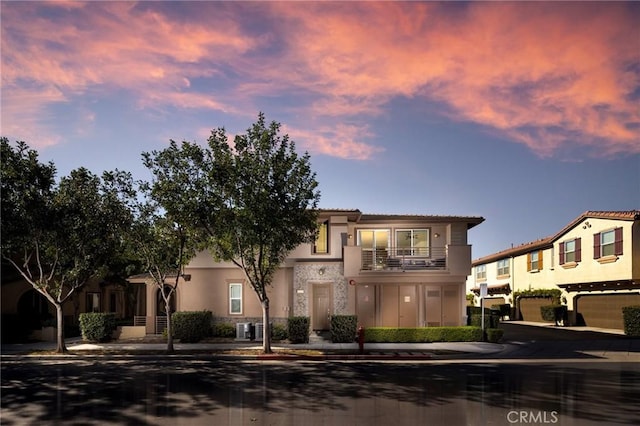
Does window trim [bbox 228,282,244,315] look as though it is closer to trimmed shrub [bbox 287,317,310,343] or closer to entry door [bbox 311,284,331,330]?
trimmed shrub [bbox 287,317,310,343]

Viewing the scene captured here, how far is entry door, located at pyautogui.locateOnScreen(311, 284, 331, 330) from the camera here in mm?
29703

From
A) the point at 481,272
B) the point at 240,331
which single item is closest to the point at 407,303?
the point at 240,331

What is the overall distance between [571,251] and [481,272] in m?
21.7

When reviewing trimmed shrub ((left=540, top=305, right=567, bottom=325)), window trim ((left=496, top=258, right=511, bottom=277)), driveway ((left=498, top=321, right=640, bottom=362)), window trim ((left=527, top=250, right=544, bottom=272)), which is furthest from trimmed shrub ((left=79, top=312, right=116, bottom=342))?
window trim ((left=496, top=258, right=511, bottom=277))

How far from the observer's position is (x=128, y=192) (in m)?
24.1

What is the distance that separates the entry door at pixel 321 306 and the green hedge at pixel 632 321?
1715cm

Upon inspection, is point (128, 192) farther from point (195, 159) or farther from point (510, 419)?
point (510, 419)

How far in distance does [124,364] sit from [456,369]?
12.8m

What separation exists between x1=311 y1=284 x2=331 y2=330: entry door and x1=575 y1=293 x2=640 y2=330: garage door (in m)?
19.7

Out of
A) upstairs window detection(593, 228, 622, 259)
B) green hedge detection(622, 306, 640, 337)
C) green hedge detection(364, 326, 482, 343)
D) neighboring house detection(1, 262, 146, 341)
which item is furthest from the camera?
upstairs window detection(593, 228, 622, 259)

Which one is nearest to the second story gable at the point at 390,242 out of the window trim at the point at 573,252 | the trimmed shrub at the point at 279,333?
the trimmed shrub at the point at 279,333

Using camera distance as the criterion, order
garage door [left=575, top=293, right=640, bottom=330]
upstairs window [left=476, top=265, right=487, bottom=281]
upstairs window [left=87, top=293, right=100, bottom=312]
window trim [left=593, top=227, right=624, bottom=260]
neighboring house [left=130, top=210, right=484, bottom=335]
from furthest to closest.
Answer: upstairs window [left=476, top=265, right=487, bottom=281]
upstairs window [left=87, top=293, right=100, bottom=312]
garage door [left=575, top=293, right=640, bottom=330]
window trim [left=593, top=227, right=624, bottom=260]
neighboring house [left=130, top=210, right=484, bottom=335]

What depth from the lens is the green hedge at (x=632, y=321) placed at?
1125 inches

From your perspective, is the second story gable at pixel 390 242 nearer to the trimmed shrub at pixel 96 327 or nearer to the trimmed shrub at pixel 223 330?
the trimmed shrub at pixel 223 330
